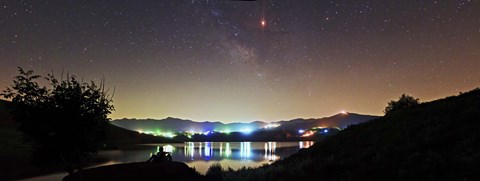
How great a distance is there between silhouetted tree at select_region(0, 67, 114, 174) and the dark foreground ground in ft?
3.56

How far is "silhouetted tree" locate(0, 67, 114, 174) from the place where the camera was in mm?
14883

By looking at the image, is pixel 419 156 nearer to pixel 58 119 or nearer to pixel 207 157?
pixel 58 119

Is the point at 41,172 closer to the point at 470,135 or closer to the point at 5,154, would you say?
the point at 5,154

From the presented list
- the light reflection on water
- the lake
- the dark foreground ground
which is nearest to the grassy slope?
the dark foreground ground

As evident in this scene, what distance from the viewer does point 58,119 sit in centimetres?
1500

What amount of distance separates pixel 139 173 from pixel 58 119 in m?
4.36

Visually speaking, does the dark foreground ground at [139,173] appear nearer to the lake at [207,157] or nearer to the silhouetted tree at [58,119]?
the silhouetted tree at [58,119]

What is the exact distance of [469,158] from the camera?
37.4ft

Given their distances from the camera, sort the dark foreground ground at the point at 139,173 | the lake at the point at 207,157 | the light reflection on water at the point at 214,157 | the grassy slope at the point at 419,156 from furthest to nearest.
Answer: the light reflection on water at the point at 214,157
the lake at the point at 207,157
the dark foreground ground at the point at 139,173
the grassy slope at the point at 419,156

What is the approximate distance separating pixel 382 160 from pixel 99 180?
12.4 m

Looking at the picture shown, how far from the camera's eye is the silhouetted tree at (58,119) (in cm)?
1488

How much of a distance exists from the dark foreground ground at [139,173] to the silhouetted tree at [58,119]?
109 centimetres

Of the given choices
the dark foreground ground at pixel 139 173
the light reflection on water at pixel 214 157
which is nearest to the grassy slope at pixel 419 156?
the dark foreground ground at pixel 139 173

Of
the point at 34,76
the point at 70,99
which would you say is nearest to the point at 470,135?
the point at 70,99
